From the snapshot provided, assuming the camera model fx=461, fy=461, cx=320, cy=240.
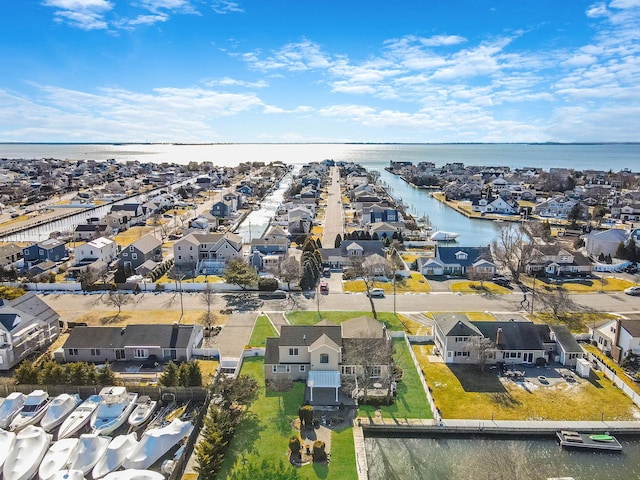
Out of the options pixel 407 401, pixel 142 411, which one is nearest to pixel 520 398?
pixel 407 401

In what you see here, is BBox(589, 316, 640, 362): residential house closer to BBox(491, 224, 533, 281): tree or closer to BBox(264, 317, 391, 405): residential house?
BBox(491, 224, 533, 281): tree

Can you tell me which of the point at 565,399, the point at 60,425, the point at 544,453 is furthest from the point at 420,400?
the point at 60,425

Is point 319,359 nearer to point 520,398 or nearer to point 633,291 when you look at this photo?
point 520,398

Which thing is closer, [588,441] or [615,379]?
[588,441]

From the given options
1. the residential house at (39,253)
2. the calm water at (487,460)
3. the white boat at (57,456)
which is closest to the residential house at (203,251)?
the residential house at (39,253)

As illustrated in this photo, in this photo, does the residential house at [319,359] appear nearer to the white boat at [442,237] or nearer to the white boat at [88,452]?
the white boat at [88,452]

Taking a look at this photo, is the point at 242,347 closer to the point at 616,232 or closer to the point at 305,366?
the point at 305,366

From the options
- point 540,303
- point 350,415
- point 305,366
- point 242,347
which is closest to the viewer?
point 350,415
